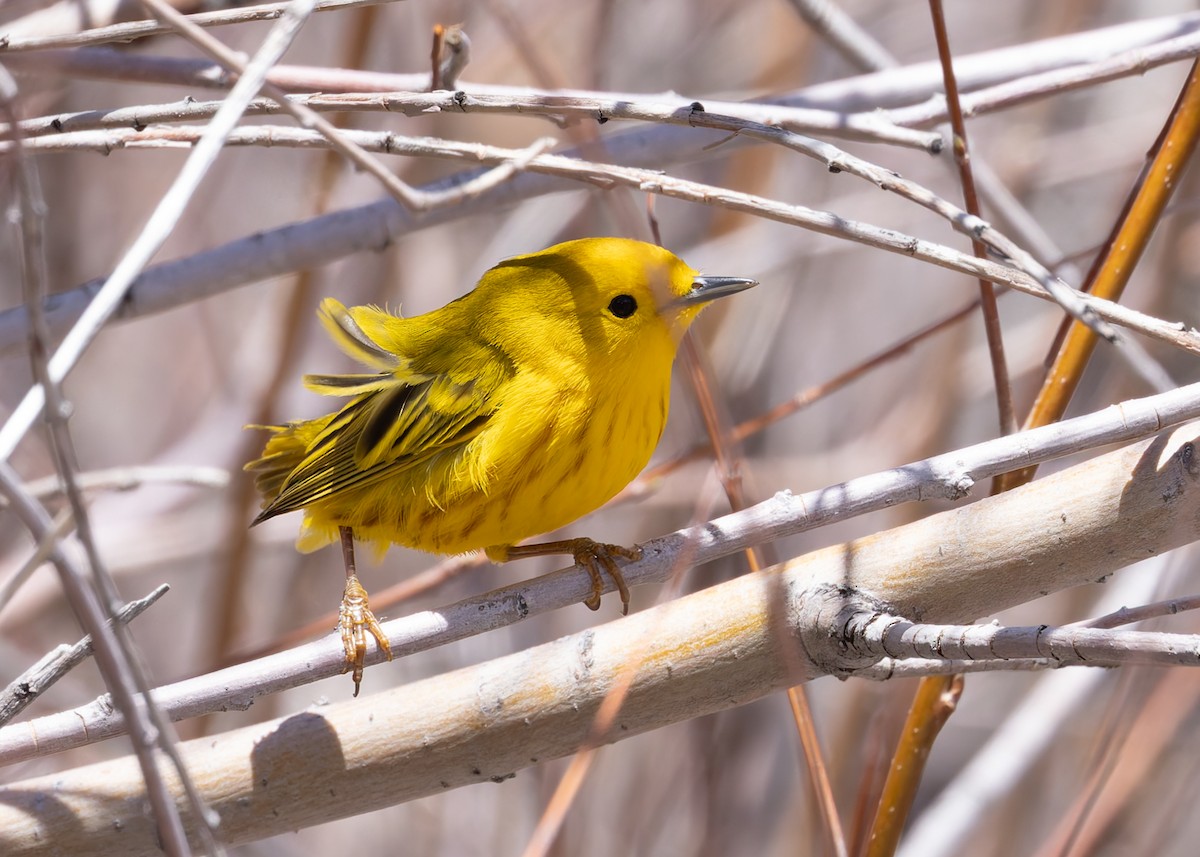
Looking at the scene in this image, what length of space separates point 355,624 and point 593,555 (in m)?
0.50

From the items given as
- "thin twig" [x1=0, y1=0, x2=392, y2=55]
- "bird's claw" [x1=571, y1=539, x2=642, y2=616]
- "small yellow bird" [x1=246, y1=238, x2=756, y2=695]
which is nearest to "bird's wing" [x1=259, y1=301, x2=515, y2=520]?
"small yellow bird" [x1=246, y1=238, x2=756, y2=695]

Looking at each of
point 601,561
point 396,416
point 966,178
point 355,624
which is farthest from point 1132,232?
point 355,624

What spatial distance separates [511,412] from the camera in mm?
2400

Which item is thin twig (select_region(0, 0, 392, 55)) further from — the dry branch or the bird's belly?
the dry branch

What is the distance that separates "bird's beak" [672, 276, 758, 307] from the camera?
7.86 ft

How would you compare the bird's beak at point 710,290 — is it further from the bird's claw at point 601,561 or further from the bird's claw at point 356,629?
the bird's claw at point 356,629

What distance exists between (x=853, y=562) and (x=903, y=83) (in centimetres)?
142

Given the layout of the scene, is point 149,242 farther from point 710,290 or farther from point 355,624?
point 710,290

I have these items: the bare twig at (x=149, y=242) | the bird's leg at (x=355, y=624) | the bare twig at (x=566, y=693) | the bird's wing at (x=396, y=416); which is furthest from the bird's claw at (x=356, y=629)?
the bare twig at (x=149, y=242)

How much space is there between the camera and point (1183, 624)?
11.6 feet

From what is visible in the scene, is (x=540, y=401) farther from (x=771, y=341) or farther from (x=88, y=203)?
(x=88, y=203)

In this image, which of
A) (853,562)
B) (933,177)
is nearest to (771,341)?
(933,177)

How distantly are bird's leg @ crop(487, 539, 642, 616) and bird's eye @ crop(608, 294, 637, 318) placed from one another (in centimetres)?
49

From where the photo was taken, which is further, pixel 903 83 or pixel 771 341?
pixel 771 341
